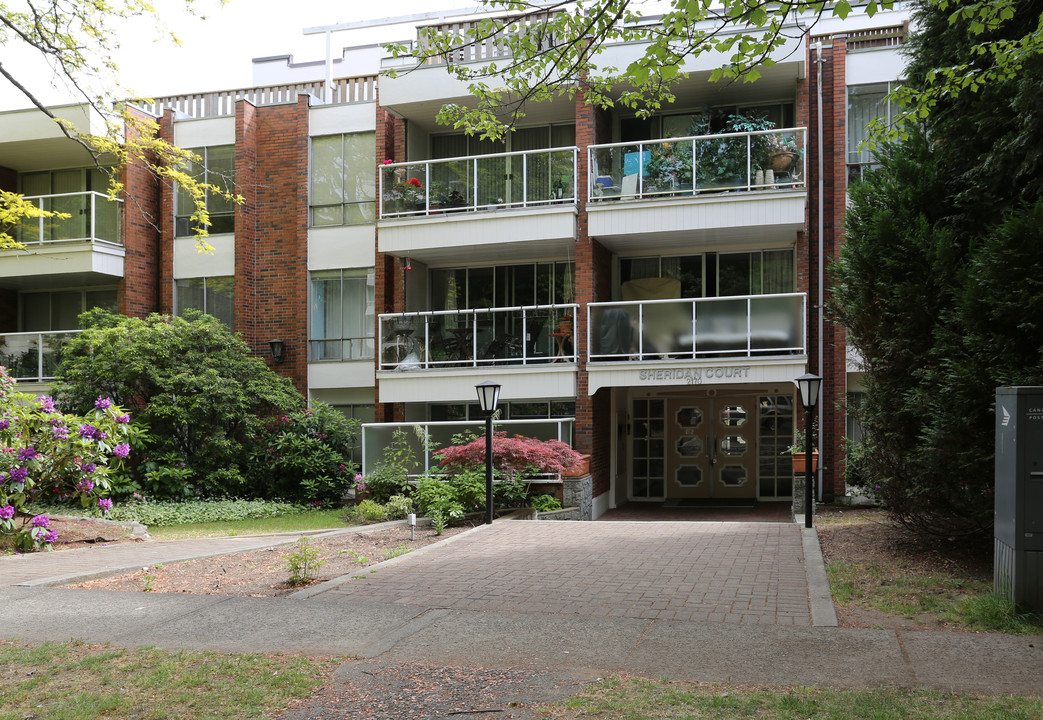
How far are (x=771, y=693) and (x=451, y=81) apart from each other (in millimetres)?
16403

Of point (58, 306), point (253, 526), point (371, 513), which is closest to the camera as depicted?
point (371, 513)

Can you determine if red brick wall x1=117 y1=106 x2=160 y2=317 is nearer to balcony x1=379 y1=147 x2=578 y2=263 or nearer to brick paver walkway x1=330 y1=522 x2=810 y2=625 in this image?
balcony x1=379 y1=147 x2=578 y2=263

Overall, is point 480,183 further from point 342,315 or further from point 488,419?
point 488,419

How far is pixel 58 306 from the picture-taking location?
2345 centimetres

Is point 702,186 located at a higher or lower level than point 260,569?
higher

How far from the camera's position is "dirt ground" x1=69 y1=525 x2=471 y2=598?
8.68 meters

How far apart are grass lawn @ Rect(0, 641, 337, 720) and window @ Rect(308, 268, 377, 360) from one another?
587 inches

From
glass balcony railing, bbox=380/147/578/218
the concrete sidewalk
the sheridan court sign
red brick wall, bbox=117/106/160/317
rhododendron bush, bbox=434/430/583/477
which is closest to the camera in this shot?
the concrete sidewalk

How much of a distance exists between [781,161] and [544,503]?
7.81 meters

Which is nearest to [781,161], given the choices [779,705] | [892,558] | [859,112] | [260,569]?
[859,112]

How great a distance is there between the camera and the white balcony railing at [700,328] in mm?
16297

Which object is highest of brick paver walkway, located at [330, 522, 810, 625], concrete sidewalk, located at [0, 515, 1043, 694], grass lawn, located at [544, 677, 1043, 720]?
grass lawn, located at [544, 677, 1043, 720]

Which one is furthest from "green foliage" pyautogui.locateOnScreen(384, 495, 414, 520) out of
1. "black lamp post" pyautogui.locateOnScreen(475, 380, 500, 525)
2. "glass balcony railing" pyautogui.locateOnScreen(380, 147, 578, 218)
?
"glass balcony railing" pyautogui.locateOnScreen(380, 147, 578, 218)

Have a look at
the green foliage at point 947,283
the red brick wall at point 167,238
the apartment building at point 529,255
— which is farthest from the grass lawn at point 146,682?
the red brick wall at point 167,238
